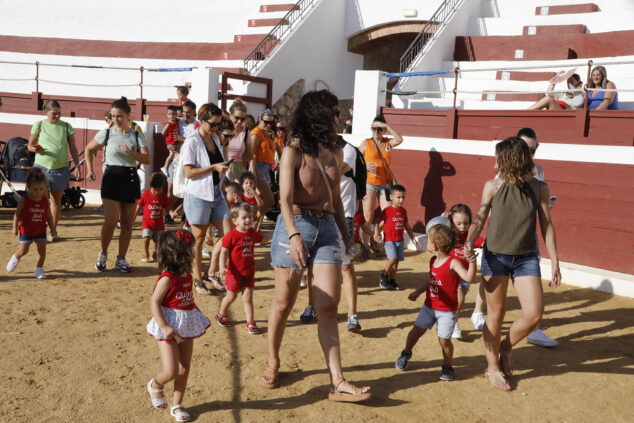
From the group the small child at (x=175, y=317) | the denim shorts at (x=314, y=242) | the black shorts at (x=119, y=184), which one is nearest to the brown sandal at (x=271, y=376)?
the small child at (x=175, y=317)

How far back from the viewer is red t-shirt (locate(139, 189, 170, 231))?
24.7ft

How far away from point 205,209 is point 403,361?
8.08 ft

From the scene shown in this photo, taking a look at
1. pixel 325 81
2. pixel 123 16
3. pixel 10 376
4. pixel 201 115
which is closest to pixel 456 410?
pixel 10 376

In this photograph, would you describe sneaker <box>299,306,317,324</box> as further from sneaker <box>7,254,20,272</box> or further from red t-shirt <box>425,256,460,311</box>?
sneaker <box>7,254,20,272</box>

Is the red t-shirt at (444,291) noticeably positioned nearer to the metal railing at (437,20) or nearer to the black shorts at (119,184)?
the black shorts at (119,184)

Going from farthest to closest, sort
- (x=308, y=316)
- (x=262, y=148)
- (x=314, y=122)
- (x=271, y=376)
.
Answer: (x=262, y=148)
(x=308, y=316)
(x=271, y=376)
(x=314, y=122)

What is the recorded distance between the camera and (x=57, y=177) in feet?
27.6

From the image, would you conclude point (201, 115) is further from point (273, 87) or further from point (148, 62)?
point (148, 62)

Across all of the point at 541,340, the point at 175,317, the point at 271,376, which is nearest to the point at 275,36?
the point at 541,340

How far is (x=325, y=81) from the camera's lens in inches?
669

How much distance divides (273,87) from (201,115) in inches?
376

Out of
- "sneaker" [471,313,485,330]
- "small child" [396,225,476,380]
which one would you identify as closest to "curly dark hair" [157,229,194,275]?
"small child" [396,225,476,380]

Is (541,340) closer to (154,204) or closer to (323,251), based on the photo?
(323,251)

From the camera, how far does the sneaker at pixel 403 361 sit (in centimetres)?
476
